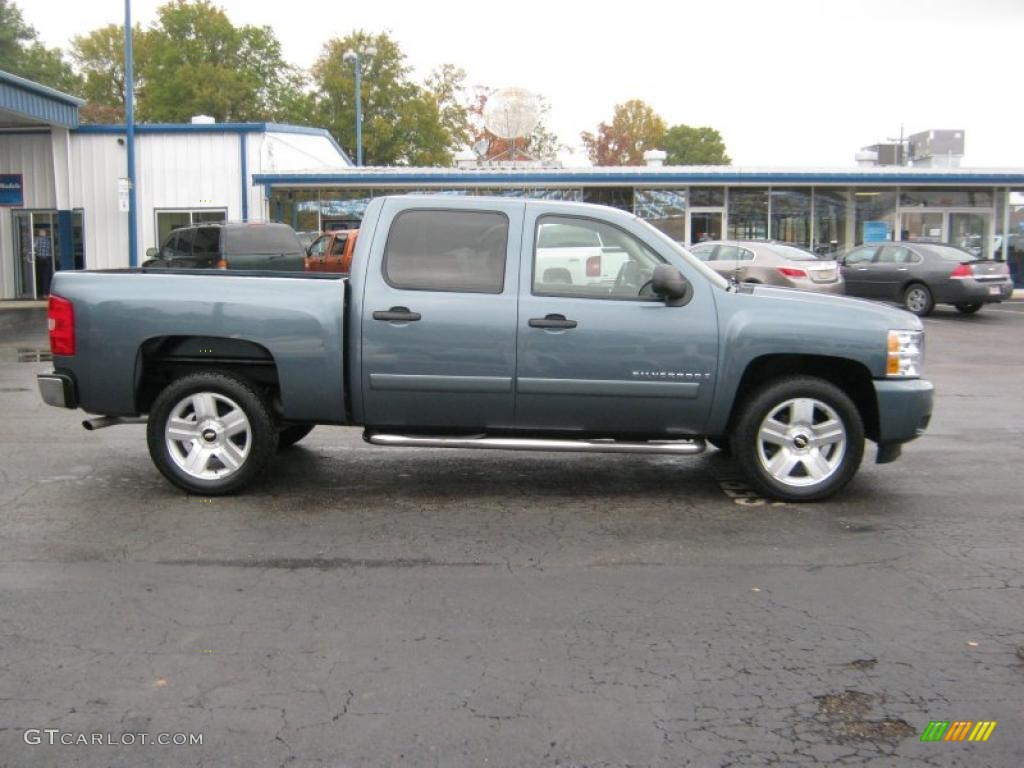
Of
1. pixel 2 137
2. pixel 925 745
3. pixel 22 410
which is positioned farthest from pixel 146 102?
pixel 925 745

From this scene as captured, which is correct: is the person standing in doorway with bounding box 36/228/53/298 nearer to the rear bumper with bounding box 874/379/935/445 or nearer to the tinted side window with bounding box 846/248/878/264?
the tinted side window with bounding box 846/248/878/264

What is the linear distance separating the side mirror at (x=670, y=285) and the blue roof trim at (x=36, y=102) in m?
19.8

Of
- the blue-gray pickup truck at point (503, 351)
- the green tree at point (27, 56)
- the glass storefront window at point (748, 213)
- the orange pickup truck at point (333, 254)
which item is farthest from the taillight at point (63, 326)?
the green tree at point (27, 56)

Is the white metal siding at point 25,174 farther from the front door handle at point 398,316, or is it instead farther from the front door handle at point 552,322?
the front door handle at point 552,322

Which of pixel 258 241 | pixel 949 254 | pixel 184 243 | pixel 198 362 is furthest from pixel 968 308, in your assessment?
pixel 198 362

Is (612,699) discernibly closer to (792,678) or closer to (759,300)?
(792,678)

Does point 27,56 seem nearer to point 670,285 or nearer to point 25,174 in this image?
point 25,174

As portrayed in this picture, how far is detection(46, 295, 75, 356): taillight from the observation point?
623 cm

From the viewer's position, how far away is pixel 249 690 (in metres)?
3.75

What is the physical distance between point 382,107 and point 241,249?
40.2 m

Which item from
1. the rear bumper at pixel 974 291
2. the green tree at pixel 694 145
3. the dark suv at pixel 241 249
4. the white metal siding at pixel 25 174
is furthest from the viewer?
the green tree at pixel 694 145

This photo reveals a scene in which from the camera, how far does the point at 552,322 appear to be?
6070mm

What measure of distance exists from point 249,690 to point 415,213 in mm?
3439

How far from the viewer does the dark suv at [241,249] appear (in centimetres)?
1794
